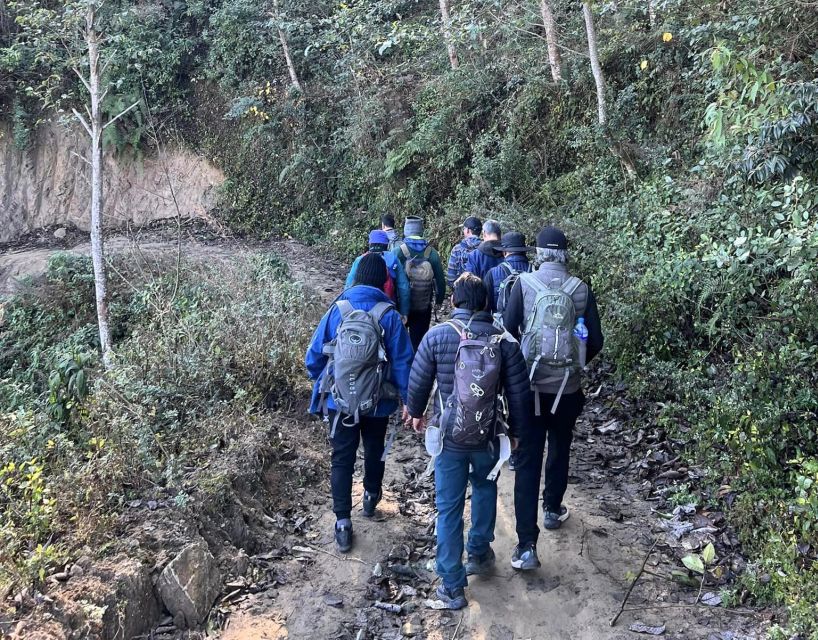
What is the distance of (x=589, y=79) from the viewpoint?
1146 centimetres

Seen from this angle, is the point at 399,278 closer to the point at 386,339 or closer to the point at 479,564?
the point at 386,339

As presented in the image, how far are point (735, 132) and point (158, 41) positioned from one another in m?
18.7

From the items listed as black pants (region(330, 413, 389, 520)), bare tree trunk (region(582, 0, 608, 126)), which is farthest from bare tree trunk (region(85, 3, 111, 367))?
bare tree trunk (region(582, 0, 608, 126))

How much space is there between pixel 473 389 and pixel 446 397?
24 cm

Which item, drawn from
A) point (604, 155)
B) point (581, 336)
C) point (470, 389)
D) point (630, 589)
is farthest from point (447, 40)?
point (630, 589)

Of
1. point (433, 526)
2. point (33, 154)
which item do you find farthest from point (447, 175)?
point (33, 154)

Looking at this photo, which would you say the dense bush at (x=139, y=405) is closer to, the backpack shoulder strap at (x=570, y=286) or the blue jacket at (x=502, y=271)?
the blue jacket at (x=502, y=271)

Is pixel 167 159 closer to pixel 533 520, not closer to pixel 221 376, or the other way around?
pixel 221 376

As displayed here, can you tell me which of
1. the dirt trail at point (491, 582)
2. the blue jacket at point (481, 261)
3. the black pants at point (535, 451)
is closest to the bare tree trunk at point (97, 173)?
the dirt trail at point (491, 582)

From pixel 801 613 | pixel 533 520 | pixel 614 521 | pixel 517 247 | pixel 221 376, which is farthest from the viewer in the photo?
pixel 221 376

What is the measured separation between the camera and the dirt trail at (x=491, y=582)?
13.4 ft

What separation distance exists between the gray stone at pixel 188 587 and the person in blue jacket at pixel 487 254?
365 cm

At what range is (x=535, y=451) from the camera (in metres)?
4.45

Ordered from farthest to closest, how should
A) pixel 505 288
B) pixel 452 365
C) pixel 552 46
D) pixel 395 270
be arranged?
pixel 552 46
pixel 395 270
pixel 505 288
pixel 452 365
